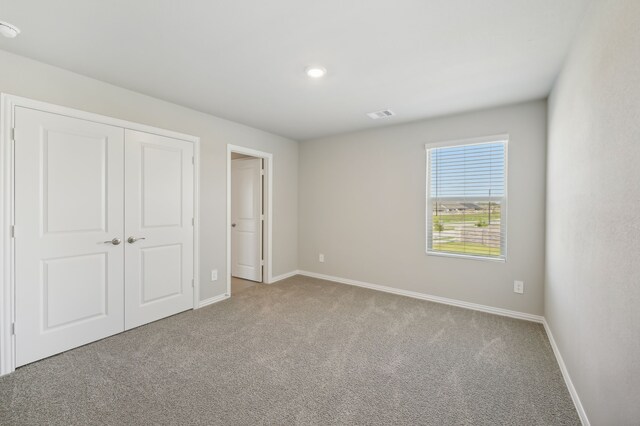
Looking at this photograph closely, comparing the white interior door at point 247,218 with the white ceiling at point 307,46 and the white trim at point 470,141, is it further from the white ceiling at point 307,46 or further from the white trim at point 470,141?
the white trim at point 470,141

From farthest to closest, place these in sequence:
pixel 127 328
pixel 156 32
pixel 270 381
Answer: pixel 127 328 → pixel 270 381 → pixel 156 32

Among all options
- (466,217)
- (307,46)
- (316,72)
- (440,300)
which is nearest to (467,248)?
(466,217)

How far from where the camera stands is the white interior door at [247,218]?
4746 mm

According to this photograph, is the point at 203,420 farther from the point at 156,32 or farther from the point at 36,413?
the point at 156,32

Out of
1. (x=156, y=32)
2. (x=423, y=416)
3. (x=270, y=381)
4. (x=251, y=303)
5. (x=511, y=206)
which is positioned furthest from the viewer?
(x=251, y=303)

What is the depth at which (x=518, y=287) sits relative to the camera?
3.29 m

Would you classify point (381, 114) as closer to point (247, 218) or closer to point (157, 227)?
point (247, 218)

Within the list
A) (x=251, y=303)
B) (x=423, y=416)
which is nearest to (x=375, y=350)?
(x=423, y=416)

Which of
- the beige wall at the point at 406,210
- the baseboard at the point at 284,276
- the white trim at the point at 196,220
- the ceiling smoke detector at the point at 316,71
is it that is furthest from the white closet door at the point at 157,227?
the beige wall at the point at 406,210

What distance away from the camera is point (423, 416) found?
69.4 inches

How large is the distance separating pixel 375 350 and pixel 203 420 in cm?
149

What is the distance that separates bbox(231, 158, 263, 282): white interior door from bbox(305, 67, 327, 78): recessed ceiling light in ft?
7.74

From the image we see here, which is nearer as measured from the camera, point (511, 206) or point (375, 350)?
point (375, 350)

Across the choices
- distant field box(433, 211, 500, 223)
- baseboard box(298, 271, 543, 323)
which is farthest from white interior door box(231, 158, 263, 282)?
distant field box(433, 211, 500, 223)
